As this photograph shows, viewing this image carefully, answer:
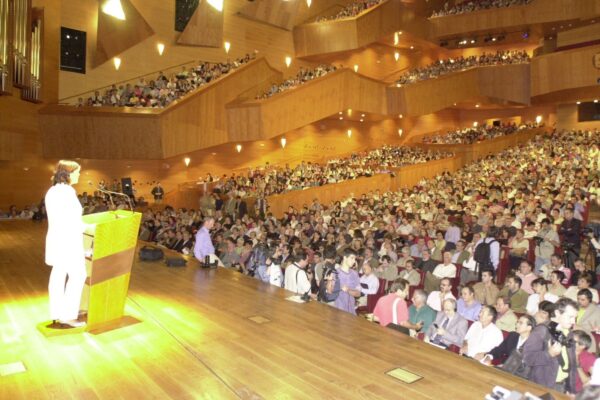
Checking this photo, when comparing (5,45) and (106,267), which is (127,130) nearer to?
(5,45)

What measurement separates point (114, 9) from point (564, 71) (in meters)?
14.3

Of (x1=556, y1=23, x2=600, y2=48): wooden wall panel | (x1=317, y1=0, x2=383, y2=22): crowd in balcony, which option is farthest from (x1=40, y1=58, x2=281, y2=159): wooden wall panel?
(x1=556, y1=23, x2=600, y2=48): wooden wall panel

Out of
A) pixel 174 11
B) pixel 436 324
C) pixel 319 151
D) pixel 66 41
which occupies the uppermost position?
pixel 174 11

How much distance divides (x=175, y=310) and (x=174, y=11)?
42.8 feet

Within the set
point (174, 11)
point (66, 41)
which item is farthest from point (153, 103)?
point (174, 11)

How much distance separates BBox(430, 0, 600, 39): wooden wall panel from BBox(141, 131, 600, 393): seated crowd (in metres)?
8.30

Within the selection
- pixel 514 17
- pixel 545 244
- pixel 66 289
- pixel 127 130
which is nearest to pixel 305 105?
pixel 127 130

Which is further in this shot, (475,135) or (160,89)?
(475,135)

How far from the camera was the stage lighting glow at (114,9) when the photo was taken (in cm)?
1309

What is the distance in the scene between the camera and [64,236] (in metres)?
2.83

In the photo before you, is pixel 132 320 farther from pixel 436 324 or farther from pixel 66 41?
pixel 66 41

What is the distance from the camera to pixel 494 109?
2220 centimetres

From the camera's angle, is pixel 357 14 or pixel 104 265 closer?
pixel 104 265

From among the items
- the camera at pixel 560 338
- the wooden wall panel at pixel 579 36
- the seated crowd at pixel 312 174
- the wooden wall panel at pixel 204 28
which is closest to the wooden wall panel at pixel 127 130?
the seated crowd at pixel 312 174
